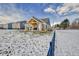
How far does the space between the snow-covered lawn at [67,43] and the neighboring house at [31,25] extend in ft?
0.45

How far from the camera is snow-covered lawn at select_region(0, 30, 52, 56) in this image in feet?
4.50

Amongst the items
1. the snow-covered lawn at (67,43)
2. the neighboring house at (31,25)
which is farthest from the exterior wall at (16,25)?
the snow-covered lawn at (67,43)

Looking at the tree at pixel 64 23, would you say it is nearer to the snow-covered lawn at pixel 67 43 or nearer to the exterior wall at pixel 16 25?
the snow-covered lawn at pixel 67 43

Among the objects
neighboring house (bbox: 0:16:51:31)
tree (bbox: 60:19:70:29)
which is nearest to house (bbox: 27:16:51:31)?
neighboring house (bbox: 0:16:51:31)

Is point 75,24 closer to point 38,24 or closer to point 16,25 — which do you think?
point 38,24

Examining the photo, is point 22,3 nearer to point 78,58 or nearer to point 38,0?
point 38,0

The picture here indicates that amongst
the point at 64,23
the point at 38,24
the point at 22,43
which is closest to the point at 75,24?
the point at 64,23

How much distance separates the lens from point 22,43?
4.55 feet

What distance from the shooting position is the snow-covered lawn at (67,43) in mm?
1350

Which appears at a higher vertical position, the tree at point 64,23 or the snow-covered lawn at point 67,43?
the tree at point 64,23

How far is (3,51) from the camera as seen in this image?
1.37 metres

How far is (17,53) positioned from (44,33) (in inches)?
12.1

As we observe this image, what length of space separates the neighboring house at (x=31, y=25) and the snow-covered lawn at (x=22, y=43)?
0.05 m

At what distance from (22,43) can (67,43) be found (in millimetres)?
413
